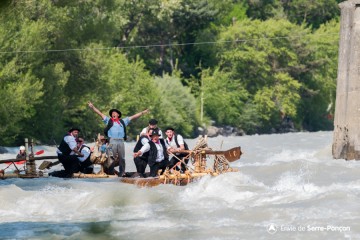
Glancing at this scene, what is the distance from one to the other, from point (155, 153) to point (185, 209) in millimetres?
4461

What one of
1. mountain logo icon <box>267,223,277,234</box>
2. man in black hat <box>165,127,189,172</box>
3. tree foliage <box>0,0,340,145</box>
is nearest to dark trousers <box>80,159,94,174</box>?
man in black hat <box>165,127,189,172</box>

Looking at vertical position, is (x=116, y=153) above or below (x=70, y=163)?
above

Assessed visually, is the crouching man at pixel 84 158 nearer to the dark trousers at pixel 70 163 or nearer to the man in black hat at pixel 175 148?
the dark trousers at pixel 70 163

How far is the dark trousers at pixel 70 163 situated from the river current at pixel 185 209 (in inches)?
24.9

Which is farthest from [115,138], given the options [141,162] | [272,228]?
[272,228]

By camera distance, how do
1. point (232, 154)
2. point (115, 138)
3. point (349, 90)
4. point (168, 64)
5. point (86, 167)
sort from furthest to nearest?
point (168, 64) < point (349, 90) < point (86, 167) < point (115, 138) < point (232, 154)

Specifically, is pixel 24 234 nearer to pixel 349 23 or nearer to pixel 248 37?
pixel 349 23

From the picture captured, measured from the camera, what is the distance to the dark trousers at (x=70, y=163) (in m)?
28.4

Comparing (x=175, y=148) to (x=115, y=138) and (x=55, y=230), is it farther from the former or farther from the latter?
(x=55, y=230)

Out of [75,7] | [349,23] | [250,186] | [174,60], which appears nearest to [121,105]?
[75,7]

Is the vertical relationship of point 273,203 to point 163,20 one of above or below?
below

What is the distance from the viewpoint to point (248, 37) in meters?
86.2

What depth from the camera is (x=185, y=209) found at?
2298 centimetres

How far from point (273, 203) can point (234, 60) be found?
62125 mm
